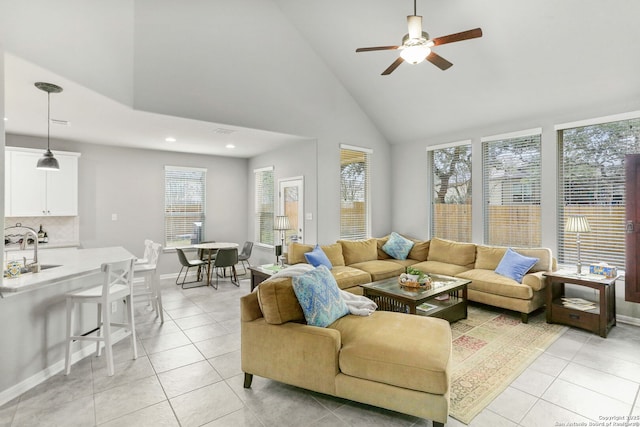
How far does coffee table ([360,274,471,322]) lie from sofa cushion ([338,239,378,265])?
52.6 inches

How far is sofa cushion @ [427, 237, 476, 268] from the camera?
5.17 m

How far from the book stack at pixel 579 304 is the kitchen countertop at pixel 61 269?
17.1ft

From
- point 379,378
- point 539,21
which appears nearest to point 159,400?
point 379,378

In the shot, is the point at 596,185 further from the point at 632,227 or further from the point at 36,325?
the point at 36,325

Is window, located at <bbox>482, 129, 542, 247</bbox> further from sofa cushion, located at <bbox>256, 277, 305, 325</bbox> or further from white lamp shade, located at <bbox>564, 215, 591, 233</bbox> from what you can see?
sofa cushion, located at <bbox>256, 277, 305, 325</bbox>

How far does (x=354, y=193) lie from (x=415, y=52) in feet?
12.0

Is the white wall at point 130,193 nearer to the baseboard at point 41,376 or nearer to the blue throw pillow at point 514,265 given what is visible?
the baseboard at point 41,376

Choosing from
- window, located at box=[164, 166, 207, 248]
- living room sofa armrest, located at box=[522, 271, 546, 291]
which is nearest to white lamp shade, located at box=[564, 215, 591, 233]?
living room sofa armrest, located at box=[522, 271, 546, 291]

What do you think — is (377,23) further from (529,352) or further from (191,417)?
(191,417)

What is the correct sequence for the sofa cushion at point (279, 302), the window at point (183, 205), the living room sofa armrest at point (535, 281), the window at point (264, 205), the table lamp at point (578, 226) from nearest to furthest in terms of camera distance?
the sofa cushion at point (279, 302)
the table lamp at point (578, 226)
the living room sofa armrest at point (535, 281)
the window at point (183, 205)
the window at point (264, 205)

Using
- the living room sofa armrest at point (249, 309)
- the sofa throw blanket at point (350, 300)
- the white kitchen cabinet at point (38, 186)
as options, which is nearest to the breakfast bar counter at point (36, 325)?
the living room sofa armrest at point (249, 309)

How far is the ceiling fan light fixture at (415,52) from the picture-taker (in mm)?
2734

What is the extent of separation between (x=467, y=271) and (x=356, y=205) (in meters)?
2.37

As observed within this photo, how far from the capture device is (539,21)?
3547 millimetres
